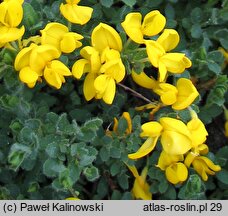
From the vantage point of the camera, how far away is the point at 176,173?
5.96ft

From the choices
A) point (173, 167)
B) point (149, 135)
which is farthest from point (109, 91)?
point (173, 167)

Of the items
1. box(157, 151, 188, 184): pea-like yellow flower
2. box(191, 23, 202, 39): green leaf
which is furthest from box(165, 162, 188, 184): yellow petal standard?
box(191, 23, 202, 39): green leaf

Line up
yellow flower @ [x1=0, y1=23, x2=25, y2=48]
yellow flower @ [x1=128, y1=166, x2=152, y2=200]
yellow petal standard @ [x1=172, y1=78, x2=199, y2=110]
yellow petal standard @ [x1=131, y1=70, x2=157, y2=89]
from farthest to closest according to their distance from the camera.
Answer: yellow flower @ [x1=128, y1=166, x2=152, y2=200] → yellow petal standard @ [x1=131, y1=70, x2=157, y2=89] → yellow petal standard @ [x1=172, y1=78, x2=199, y2=110] → yellow flower @ [x1=0, y1=23, x2=25, y2=48]

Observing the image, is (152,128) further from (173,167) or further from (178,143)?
(173,167)

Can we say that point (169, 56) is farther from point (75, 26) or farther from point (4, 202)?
point (4, 202)

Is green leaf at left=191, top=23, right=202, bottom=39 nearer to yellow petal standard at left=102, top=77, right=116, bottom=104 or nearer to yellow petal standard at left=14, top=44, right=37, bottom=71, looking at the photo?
yellow petal standard at left=102, top=77, right=116, bottom=104

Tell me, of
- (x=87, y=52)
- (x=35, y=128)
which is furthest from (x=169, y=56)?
(x=35, y=128)

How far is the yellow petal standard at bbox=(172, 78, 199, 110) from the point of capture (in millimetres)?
1634

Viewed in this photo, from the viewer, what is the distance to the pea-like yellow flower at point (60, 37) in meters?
1.59

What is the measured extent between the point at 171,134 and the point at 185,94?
0.15 m

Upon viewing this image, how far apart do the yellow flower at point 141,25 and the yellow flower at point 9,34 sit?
0.30 meters

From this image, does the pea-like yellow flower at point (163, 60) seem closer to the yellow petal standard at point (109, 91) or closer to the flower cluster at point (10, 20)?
the yellow petal standard at point (109, 91)

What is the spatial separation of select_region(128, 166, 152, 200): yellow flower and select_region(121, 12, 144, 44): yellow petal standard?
539mm

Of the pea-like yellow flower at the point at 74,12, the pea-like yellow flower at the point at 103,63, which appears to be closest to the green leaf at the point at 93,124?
the pea-like yellow flower at the point at 103,63
